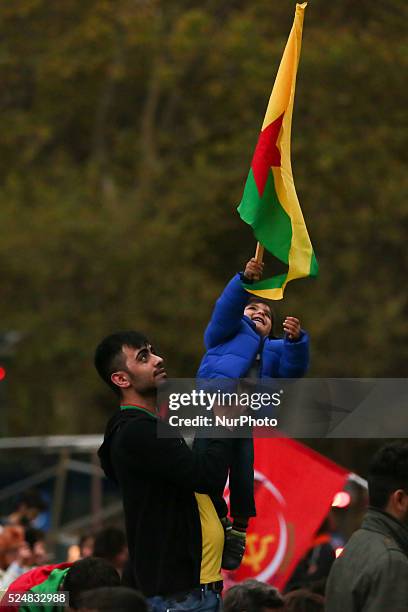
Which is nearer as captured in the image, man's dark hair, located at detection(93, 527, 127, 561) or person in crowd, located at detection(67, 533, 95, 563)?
man's dark hair, located at detection(93, 527, 127, 561)

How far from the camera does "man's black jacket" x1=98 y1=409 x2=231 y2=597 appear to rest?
571 centimetres

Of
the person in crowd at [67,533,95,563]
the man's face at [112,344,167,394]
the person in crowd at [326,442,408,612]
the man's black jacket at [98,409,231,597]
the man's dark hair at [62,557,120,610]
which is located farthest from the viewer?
the person in crowd at [67,533,95,563]

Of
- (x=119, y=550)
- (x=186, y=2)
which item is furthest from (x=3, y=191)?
(x=119, y=550)

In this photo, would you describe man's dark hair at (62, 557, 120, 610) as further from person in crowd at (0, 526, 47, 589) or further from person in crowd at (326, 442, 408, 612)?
person in crowd at (0, 526, 47, 589)

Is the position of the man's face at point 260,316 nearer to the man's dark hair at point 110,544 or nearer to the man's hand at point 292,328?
the man's hand at point 292,328

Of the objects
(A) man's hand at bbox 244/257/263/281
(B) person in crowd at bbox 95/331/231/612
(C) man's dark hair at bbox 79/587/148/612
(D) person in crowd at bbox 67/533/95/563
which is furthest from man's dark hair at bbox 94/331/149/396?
(D) person in crowd at bbox 67/533/95/563

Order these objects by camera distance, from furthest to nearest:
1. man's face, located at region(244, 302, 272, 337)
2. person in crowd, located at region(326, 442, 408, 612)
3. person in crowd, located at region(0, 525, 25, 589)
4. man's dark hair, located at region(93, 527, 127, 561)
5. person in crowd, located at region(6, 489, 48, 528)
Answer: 1. person in crowd, located at region(6, 489, 48, 528)
2. person in crowd, located at region(0, 525, 25, 589)
3. man's dark hair, located at region(93, 527, 127, 561)
4. man's face, located at region(244, 302, 272, 337)
5. person in crowd, located at region(326, 442, 408, 612)

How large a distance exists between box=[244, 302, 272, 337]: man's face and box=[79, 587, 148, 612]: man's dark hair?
184cm

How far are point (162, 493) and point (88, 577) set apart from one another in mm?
437

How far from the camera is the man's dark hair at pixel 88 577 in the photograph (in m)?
5.88

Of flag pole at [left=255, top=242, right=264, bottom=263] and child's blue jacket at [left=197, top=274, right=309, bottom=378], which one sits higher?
flag pole at [left=255, top=242, right=264, bottom=263]

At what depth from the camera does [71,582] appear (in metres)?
5.95

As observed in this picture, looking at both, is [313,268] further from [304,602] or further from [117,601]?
[117,601]

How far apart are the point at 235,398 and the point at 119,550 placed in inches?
124
